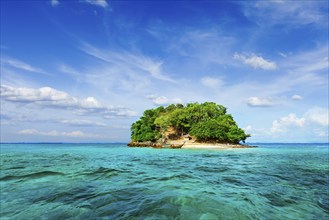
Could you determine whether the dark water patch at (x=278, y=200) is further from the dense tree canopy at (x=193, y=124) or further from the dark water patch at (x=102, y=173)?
the dense tree canopy at (x=193, y=124)

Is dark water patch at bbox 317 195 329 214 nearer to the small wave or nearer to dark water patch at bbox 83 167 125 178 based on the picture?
the small wave

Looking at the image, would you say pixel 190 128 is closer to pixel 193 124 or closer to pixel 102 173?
pixel 193 124

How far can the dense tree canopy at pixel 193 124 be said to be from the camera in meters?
71.2

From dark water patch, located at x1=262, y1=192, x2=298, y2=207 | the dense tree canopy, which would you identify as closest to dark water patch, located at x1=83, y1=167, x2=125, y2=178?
dark water patch, located at x1=262, y1=192, x2=298, y2=207

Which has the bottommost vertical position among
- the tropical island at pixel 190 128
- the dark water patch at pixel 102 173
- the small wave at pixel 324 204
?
the small wave at pixel 324 204

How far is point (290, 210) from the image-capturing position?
24.0 ft

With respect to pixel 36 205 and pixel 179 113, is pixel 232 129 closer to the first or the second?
pixel 179 113

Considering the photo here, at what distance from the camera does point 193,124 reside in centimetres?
7775

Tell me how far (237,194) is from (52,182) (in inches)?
333

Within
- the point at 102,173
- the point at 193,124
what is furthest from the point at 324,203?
the point at 193,124

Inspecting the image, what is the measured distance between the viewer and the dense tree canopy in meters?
71.2

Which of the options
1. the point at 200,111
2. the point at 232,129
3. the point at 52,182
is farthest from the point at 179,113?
the point at 52,182

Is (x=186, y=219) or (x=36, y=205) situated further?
(x=36, y=205)

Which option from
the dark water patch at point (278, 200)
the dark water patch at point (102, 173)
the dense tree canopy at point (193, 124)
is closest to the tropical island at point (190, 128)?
the dense tree canopy at point (193, 124)
